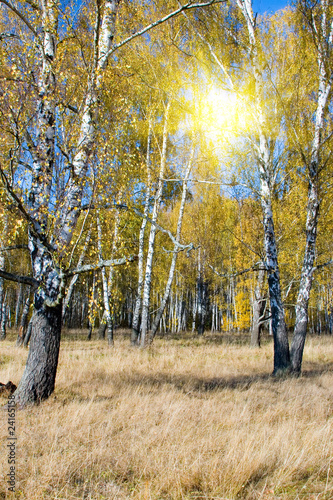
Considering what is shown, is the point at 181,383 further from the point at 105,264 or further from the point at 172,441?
the point at 105,264

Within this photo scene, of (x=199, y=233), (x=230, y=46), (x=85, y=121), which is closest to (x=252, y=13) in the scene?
(x=230, y=46)

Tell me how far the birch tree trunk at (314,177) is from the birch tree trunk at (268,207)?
0.37 meters

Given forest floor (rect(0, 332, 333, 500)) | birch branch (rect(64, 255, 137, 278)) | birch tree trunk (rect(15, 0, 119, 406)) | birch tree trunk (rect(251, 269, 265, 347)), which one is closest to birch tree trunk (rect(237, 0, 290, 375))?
forest floor (rect(0, 332, 333, 500))

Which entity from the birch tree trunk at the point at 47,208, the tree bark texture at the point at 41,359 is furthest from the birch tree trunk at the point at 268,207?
the tree bark texture at the point at 41,359

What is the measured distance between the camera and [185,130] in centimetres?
1068

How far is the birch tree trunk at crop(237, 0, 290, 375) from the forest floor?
40.5 inches

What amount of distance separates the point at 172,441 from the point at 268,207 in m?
5.21

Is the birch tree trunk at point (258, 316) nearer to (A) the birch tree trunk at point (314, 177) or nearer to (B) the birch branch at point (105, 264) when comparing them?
(A) the birch tree trunk at point (314, 177)

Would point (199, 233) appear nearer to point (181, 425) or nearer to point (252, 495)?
point (181, 425)

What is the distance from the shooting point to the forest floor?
7.81ft

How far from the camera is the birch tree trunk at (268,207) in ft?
21.8

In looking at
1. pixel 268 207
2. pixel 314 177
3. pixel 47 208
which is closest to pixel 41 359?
pixel 47 208

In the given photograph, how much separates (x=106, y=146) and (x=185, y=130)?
7063 mm

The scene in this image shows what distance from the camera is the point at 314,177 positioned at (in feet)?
22.3
